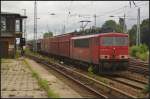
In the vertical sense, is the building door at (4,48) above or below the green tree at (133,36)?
below

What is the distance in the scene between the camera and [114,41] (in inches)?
1038

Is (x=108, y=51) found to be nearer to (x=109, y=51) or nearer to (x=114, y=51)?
(x=109, y=51)

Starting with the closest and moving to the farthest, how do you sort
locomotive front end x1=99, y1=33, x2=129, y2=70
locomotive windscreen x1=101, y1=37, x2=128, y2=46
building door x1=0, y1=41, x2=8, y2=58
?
locomotive front end x1=99, y1=33, x2=129, y2=70
locomotive windscreen x1=101, y1=37, x2=128, y2=46
building door x1=0, y1=41, x2=8, y2=58

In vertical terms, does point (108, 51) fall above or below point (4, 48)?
above

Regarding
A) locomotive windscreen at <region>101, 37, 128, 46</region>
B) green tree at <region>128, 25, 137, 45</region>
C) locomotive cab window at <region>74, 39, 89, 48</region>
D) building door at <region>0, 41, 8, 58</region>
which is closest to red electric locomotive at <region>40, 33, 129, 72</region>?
locomotive windscreen at <region>101, 37, 128, 46</region>

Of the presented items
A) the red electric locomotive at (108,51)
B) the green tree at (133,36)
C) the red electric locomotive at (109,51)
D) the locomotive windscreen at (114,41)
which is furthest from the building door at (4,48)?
the green tree at (133,36)

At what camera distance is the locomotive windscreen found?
85.4 feet

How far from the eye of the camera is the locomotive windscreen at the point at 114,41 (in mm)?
26016

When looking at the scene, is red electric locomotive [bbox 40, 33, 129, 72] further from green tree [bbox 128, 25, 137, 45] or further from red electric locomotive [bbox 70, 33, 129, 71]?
green tree [bbox 128, 25, 137, 45]

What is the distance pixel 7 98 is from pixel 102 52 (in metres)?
12.2

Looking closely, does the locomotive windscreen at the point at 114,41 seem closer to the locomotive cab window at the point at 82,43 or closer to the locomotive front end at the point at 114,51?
the locomotive front end at the point at 114,51

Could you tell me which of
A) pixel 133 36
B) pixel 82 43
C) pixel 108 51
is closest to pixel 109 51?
pixel 108 51

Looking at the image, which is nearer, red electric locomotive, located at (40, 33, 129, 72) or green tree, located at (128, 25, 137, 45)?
red electric locomotive, located at (40, 33, 129, 72)

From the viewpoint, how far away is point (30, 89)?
17.3 metres
